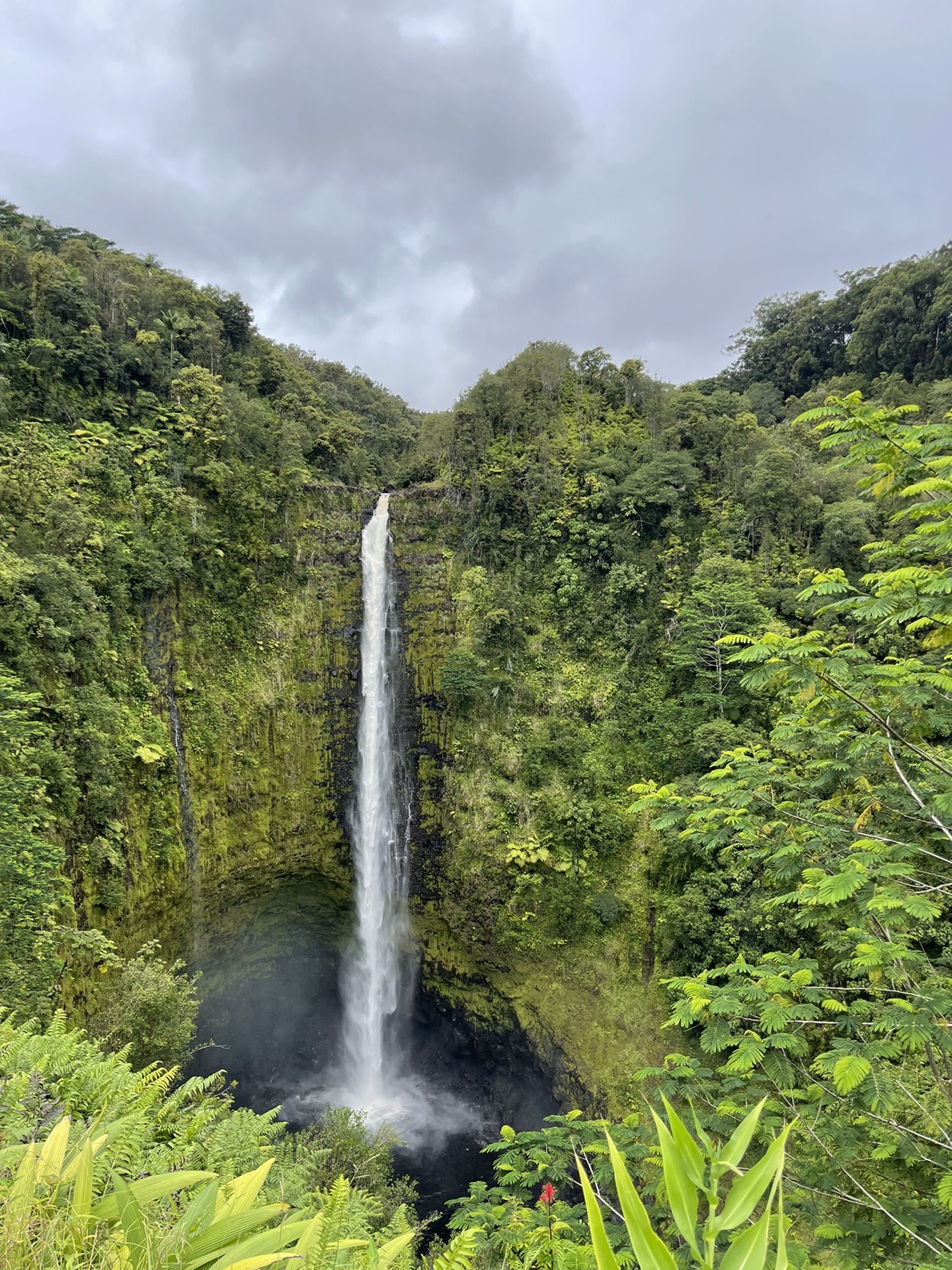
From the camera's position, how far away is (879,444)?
324cm

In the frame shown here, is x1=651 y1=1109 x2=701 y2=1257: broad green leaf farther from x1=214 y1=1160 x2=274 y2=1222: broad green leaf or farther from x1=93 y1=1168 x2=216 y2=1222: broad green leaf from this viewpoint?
x1=93 y1=1168 x2=216 y2=1222: broad green leaf

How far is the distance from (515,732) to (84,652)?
10.6 m

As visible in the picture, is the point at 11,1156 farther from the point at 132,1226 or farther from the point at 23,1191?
the point at 132,1226

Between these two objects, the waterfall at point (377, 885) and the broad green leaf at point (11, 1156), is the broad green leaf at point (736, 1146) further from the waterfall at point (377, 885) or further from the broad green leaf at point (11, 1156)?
the waterfall at point (377, 885)

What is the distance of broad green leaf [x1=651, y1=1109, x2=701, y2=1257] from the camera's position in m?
0.97

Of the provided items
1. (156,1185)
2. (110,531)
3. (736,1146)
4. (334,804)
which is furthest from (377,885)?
(736,1146)

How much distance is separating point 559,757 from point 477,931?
512 centimetres

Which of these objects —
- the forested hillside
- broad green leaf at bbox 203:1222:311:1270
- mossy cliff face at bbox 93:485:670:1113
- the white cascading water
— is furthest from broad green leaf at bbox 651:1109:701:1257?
the white cascading water

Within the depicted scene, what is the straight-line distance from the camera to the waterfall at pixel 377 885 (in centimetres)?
1567

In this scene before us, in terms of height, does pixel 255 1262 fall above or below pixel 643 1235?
below

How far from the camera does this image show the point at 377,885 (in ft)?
54.0

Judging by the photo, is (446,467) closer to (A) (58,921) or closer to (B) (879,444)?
(A) (58,921)

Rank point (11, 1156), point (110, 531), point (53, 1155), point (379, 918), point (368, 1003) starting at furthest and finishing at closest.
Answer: point (379, 918), point (368, 1003), point (110, 531), point (11, 1156), point (53, 1155)

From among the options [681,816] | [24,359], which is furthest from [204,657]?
[681,816]
